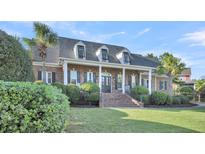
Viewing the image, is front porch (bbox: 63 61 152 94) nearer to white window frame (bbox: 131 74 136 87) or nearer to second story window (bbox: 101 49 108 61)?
white window frame (bbox: 131 74 136 87)

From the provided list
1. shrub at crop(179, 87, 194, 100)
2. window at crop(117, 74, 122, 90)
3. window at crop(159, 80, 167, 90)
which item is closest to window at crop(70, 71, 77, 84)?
window at crop(117, 74, 122, 90)

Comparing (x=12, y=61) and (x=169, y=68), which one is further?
(x=169, y=68)

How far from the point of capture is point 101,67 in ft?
53.9

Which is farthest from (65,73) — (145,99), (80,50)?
(145,99)

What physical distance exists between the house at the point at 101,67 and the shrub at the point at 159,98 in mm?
736

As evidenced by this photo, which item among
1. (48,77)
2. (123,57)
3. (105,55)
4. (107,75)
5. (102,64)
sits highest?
(105,55)

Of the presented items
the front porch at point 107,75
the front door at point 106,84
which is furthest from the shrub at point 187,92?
the front door at point 106,84

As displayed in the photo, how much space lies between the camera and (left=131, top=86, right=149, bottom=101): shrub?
50.9ft

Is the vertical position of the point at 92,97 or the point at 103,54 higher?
the point at 103,54

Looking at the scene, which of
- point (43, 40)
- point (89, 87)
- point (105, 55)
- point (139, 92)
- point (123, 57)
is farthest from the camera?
point (123, 57)

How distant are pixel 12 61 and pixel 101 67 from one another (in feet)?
33.6

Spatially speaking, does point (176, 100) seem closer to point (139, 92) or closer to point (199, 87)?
Answer: point (199, 87)

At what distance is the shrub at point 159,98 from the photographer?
A: 15.1 metres
